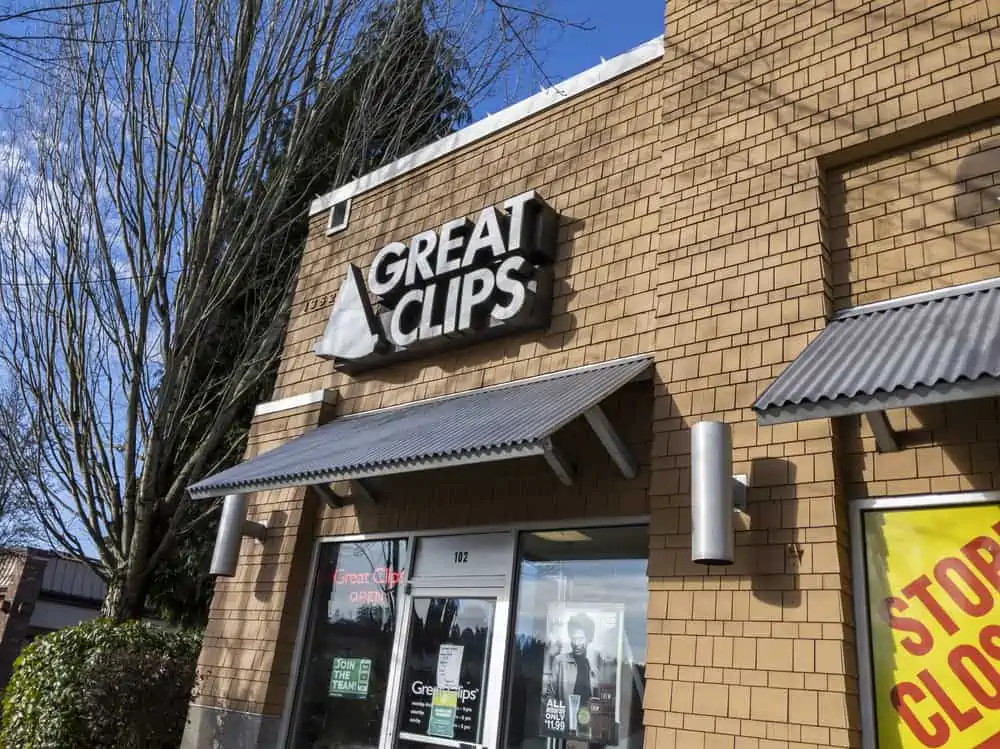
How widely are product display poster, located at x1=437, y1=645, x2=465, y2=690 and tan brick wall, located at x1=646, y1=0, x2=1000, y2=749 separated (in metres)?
1.96

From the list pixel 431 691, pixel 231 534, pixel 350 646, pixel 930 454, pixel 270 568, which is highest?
pixel 930 454

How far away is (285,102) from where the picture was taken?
11578mm

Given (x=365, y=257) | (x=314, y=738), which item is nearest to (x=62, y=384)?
(x=365, y=257)

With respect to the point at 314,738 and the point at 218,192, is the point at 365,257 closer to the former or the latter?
the point at 218,192

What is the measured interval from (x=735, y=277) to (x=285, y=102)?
812 centimetres

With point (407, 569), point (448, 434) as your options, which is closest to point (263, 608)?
point (407, 569)

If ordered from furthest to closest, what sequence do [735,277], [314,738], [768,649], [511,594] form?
[314,738] → [511,594] → [735,277] → [768,649]

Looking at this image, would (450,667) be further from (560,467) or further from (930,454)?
(930,454)

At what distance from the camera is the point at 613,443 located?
19.3 feet

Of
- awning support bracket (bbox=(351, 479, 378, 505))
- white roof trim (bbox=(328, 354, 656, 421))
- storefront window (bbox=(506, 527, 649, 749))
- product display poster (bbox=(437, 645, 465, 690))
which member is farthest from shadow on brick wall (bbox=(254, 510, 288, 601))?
storefront window (bbox=(506, 527, 649, 749))

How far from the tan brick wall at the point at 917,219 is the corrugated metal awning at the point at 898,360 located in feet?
0.50

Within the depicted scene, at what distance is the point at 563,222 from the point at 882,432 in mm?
3650

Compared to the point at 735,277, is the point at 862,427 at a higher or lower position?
lower

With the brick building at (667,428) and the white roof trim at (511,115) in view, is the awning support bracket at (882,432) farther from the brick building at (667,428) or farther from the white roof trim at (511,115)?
the white roof trim at (511,115)
